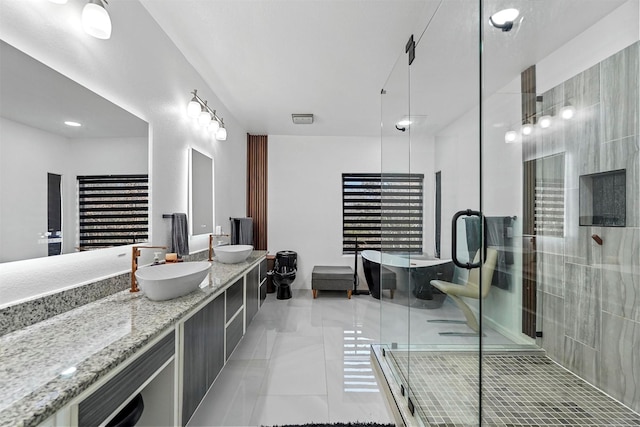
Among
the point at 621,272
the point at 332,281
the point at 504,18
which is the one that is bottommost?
the point at 332,281

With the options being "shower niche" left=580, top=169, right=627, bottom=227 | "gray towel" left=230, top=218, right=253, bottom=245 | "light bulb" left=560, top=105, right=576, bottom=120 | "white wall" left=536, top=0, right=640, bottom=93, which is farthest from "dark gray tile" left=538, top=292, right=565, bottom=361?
"gray towel" left=230, top=218, right=253, bottom=245

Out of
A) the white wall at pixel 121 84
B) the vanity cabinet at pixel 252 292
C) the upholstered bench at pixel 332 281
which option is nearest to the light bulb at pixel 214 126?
the white wall at pixel 121 84

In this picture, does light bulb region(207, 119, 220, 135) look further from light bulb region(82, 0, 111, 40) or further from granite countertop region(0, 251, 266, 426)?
granite countertop region(0, 251, 266, 426)

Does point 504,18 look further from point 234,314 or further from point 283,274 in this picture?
point 283,274

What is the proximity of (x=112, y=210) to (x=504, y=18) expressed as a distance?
8.77 feet

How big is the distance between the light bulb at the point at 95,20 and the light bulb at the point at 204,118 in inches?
48.8

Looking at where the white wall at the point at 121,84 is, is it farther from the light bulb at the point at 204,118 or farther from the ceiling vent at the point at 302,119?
the ceiling vent at the point at 302,119

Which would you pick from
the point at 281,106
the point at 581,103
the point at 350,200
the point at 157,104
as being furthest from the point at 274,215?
the point at 581,103

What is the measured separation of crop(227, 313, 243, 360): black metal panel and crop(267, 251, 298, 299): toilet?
1.67m

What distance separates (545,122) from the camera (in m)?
2.00

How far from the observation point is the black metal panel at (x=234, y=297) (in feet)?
6.66

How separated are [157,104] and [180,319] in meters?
1.61

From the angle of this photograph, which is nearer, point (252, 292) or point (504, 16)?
point (504, 16)

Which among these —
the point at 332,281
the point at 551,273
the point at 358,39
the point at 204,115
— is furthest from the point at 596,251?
the point at 204,115
